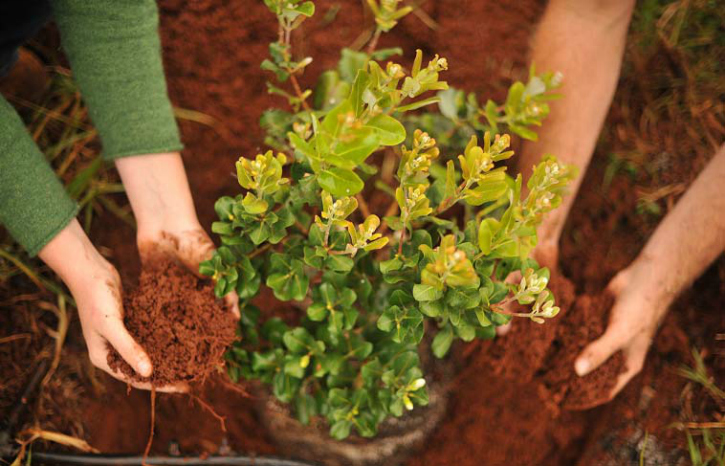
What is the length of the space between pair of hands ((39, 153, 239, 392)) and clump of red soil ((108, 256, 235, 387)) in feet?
0.09

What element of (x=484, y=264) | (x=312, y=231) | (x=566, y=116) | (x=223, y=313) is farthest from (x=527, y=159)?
(x=223, y=313)

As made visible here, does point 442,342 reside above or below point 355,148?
below

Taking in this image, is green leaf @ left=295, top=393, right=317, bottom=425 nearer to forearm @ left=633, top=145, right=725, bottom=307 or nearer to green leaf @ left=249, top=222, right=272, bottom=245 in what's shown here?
green leaf @ left=249, top=222, right=272, bottom=245

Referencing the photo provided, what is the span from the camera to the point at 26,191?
1226 millimetres

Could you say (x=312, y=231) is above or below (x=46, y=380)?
above

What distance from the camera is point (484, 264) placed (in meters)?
1.11

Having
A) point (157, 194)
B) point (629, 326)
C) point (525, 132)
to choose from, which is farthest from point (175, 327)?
point (629, 326)

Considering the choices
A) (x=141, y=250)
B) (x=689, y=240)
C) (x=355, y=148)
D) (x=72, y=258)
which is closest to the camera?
(x=355, y=148)

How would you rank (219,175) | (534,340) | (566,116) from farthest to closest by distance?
1. (219,175)
2. (566,116)
3. (534,340)

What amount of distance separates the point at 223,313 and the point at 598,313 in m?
0.96

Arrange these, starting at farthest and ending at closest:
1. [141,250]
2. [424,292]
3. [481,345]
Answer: [481,345], [141,250], [424,292]

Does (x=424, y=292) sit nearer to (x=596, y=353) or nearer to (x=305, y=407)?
(x=305, y=407)

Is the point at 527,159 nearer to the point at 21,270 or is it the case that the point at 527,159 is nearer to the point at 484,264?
the point at 484,264

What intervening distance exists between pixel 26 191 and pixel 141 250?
0.28 metres
